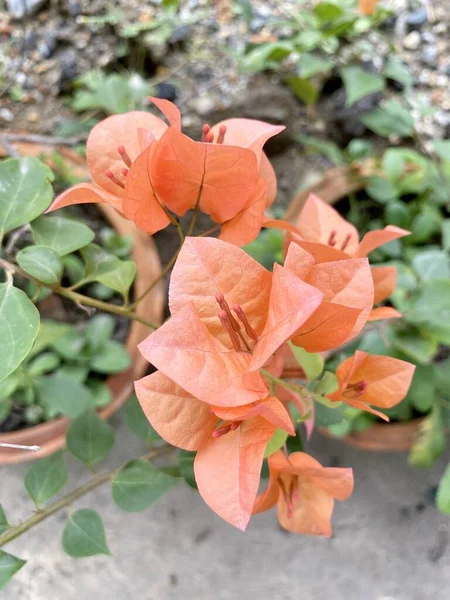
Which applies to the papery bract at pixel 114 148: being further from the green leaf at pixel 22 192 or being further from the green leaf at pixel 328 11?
the green leaf at pixel 328 11

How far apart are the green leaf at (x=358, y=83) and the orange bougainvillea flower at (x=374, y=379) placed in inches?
22.6

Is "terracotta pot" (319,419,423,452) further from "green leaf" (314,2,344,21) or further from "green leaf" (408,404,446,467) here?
"green leaf" (314,2,344,21)

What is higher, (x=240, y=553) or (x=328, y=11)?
(x=328, y=11)

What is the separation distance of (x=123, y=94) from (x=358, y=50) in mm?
463

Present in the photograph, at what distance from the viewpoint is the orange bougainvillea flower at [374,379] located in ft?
1.33

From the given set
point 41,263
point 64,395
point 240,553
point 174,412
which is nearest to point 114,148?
point 41,263

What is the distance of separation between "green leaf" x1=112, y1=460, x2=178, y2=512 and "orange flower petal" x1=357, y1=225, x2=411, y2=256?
0.95 ft

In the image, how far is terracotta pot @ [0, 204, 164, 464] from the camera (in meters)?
0.81

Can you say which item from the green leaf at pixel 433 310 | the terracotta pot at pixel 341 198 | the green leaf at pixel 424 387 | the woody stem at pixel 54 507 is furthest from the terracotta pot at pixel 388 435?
the woody stem at pixel 54 507

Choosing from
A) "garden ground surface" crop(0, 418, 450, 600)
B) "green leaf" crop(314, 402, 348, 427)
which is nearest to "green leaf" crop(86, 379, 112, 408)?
"garden ground surface" crop(0, 418, 450, 600)

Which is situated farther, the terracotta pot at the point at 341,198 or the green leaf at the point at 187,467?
the terracotta pot at the point at 341,198

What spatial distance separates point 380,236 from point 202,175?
0.16 meters

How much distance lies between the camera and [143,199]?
1.20 ft

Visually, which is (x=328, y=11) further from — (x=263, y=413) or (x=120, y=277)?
(x=263, y=413)
